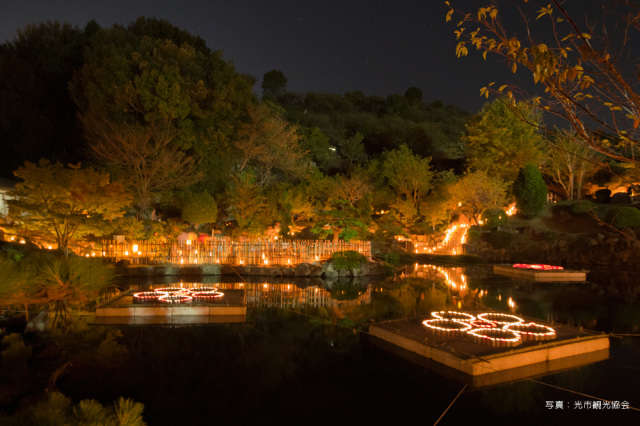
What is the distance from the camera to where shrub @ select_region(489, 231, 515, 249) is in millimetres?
21609

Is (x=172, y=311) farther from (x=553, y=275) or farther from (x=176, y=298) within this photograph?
(x=553, y=275)

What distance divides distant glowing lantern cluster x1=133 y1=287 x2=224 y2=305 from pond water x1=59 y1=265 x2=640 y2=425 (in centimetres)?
111

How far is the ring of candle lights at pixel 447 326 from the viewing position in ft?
21.0

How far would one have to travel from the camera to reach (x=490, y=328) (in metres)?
6.71

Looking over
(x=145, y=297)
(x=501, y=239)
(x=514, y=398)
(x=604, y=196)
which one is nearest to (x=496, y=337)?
(x=514, y=398)

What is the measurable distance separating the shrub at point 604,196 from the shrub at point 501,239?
9.38m

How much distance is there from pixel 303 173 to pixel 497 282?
48.8ft

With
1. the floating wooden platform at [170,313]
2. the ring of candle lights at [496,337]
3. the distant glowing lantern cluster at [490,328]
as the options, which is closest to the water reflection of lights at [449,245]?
the distant glowing lantern cluster at [490,328]

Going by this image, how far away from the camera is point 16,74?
67.9 feet

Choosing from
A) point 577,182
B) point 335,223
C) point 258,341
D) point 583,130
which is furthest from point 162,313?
point 577,182

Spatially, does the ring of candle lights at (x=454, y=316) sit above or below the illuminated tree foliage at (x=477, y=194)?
below

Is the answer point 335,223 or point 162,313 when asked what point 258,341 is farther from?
point 335,223

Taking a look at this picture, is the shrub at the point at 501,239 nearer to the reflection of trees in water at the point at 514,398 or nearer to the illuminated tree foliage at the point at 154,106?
the illuminated tree foliage at the point at 154,106

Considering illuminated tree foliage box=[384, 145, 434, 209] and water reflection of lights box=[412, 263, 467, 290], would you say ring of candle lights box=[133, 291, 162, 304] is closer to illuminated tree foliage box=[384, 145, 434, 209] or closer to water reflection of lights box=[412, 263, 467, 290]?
water reflection of lights box=[412, 263, 467, 290]
